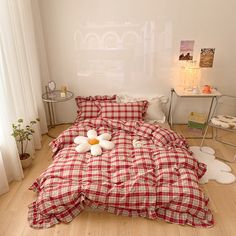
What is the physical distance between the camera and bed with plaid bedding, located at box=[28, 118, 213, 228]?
6.50 feet

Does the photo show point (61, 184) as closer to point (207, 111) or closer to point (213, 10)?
point (207, 111)

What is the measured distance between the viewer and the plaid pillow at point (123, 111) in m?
3.18

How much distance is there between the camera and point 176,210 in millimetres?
1994

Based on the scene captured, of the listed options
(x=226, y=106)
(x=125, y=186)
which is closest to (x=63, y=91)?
(x=125, y=186)

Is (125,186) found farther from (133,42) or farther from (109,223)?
(133,42)

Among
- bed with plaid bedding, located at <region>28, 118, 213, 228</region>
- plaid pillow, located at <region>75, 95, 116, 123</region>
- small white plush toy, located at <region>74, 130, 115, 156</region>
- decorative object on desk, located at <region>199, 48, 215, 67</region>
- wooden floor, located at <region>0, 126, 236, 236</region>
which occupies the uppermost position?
decorative object on desk, located at <region>199, 48, 215, 67</region>

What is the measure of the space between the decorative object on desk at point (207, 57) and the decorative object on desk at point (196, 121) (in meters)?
0.74

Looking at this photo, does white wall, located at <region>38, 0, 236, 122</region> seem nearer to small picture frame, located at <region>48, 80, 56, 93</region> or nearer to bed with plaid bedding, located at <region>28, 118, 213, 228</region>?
small picture frame, located at <region>48, 80, 56, 93</region>

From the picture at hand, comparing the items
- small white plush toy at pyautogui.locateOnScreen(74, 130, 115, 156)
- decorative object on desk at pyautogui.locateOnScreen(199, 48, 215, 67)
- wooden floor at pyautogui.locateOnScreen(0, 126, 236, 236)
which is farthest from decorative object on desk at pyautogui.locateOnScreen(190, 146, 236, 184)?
decorative object on desk at pyautogui.locateOnScreen(199, 48, 215, 67)

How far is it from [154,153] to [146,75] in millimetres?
1520

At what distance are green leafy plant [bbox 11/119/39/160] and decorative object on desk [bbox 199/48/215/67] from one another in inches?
96.1

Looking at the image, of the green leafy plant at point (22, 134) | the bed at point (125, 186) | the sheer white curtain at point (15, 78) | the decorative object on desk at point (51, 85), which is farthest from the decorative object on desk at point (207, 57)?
the green leafy plant at point (22, 134)

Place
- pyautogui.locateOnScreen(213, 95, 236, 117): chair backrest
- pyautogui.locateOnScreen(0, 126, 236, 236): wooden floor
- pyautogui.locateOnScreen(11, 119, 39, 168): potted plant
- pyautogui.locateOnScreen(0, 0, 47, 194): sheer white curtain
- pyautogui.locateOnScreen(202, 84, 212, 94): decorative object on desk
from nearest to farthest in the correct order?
pyautogui.locateOnScreen(0, 126, 236, 236): wooden floor → pyautogui.locateOnScreen(0, 0, 47, 194): sheer white curtain → pyautogui.locateOnScreen(11, 119, 39, 168): potted plant → pyautogui.locateOnScreen(202, 84, 212, 94): decorative object on desk → pyautogui.locateOnScreen(213, 95, 236, 117): chair backrest

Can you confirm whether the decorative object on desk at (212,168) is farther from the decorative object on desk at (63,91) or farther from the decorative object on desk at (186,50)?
the decorative object on desk at (63,91)
